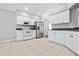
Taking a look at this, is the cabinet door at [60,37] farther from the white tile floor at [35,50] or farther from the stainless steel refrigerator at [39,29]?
the stainless steel refrigerator at [39,29]

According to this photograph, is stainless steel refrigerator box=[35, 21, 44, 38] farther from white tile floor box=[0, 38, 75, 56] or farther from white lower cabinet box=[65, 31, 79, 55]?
white lower cabinet box=[65, 31, 79, 55]

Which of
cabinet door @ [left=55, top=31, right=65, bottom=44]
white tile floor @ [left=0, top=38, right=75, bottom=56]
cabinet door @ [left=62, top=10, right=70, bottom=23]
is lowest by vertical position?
white tile floor @ [left=0, top=38, right=75, bottom=56]

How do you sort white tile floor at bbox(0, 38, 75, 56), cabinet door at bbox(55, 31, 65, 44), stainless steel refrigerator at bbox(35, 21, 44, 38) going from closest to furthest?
white tile floor at bbox(0, 38, 75, 56) → cabinet door at bbox(55, 31, 65, 44) → stainless steel refrigerator at bbox(35, 21, 44, 38)

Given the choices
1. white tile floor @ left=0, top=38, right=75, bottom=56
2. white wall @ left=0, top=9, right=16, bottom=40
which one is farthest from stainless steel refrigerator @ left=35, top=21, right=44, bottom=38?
white tile floor @ left=0, top=38, right=75, bottom=56

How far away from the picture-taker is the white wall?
17.9 feet

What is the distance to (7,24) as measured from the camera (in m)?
5.80

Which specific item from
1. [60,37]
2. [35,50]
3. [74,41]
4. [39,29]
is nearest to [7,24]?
[39,29]


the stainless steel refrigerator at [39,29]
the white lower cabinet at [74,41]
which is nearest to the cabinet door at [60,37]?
the white lower cabinet at [74,41]

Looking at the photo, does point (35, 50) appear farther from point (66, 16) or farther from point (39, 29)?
point (39, 29)

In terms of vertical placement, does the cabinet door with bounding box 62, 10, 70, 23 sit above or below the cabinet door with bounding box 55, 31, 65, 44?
above

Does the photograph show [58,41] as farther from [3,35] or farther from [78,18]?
[3,35]

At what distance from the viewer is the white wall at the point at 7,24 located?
5469 mm

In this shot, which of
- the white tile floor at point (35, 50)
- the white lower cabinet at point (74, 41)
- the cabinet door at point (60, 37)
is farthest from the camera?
the cabinet door at point (60, 37)

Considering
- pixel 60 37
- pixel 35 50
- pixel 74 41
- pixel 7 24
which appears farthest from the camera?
pixel 7 24
